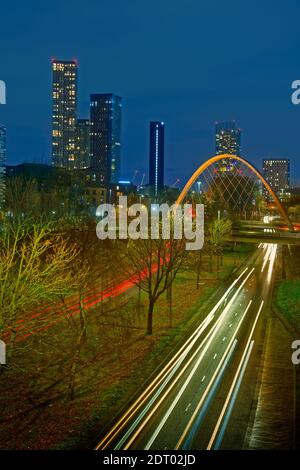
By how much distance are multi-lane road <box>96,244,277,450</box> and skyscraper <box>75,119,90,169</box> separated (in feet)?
557

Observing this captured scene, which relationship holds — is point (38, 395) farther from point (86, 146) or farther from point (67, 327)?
point (86, 146)

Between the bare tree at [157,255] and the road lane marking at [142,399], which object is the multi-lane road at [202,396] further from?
the bare tree at [157,255]

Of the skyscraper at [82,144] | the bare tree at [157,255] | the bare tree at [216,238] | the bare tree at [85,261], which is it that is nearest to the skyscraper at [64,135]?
the skyscraper at [82,144]

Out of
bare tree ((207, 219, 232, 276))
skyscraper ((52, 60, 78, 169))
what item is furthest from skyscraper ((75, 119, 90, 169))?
bare tree ((207, 219, 232, 276))

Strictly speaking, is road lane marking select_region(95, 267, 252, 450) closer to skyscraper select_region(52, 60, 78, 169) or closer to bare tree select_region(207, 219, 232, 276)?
bare tree select_region(207, 219, 232, 276)

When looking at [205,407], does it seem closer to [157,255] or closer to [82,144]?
[157,255]

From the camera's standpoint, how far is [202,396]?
12.6 metres

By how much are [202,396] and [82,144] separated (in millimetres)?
183385

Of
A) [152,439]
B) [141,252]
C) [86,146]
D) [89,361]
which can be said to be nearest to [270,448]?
[152,439]

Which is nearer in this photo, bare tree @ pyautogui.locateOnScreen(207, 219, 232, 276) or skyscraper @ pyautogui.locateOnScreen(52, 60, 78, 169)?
bare tree @ pyautogui.locateOnScreen(207, 219, 232, 276)

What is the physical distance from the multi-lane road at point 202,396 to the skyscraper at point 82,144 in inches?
6683

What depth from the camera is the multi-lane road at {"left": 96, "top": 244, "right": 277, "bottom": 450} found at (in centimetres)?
1020

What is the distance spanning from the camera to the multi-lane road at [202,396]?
10.2 meters
